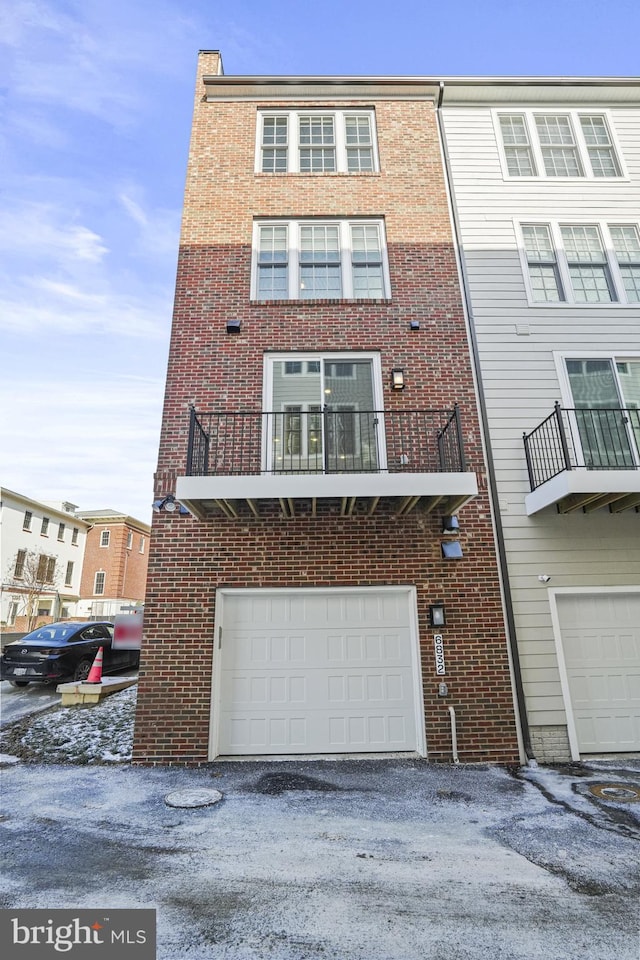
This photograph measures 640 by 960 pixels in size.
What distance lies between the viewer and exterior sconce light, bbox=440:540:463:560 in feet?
20.9

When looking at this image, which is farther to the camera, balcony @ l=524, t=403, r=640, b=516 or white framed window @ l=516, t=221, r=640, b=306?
white framed window @ l=516, t=221, r=640, b=306

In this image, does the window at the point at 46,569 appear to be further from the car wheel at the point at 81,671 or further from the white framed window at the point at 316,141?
the white framed window at the point at 316,141

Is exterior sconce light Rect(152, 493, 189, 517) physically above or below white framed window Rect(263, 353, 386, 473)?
below

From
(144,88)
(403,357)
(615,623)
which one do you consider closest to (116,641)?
(403,357)

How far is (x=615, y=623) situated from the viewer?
633 cm

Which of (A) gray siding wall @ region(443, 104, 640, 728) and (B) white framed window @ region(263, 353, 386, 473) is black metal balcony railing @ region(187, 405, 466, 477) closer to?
(B) white framed window @ region(263, 353, 386, 473)

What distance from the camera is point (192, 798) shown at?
4598 millimetres

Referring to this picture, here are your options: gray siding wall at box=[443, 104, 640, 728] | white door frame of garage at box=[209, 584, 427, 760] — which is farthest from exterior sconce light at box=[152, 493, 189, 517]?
gray siding wall at box=[443, 104, 640, 728]

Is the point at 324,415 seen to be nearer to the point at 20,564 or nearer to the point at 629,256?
the point at 629,256

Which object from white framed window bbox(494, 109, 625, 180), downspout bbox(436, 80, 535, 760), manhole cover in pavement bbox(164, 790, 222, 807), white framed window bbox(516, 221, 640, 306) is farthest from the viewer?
white framed window bbox(494, 109, 625, 180)

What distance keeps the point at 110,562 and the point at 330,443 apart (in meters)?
28.0

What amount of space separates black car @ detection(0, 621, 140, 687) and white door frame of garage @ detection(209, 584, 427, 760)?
17.4ft

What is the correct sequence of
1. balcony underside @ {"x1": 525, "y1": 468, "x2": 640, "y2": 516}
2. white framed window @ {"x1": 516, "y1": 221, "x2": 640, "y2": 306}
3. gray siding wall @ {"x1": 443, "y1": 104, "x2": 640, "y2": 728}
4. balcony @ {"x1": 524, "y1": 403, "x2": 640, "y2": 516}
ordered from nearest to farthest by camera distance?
balcony underside @ {"x1": 525, "y1": 468, "x2": 640, "y2": 516}
balcony @ {"x1": 524, "y1": 403, "x2": 640, "y2": 516}
gray siding wall @ {"x1": 443, "y1": 104, "x2": 640, "y2": 728}
white framed window @ {"x1": 516, "y1": 221, "x2": 640, "y2": 306}


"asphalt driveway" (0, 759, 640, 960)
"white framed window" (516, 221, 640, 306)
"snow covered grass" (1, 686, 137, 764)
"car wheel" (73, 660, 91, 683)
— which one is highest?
"white framed window" (516, 221, 640, 306)
